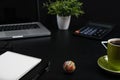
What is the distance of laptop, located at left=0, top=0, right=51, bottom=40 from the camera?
3.51 ft

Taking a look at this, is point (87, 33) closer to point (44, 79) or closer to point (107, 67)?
point (107, 67)

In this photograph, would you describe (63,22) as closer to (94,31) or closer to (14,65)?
(94,31)

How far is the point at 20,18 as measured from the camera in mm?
1136

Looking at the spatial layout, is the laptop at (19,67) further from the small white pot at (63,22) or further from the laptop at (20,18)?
the small white pot at (63,22)

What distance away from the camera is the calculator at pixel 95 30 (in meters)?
1.05

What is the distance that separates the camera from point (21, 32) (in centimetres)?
106

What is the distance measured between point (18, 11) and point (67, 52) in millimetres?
380

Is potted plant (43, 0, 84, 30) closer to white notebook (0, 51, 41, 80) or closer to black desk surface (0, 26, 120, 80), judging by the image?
black desk surface (0, 26, 120, 80)

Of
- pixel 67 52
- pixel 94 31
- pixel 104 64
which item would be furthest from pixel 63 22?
pixel 104 64

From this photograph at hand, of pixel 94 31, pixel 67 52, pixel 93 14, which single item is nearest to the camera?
pixel 67 52

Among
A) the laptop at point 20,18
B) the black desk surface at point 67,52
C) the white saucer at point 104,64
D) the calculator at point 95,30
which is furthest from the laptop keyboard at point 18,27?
the white saucer at point 104,64

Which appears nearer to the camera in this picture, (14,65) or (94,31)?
(14,65)

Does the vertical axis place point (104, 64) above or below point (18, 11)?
below

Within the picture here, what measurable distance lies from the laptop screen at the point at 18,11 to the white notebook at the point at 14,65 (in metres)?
0.36
